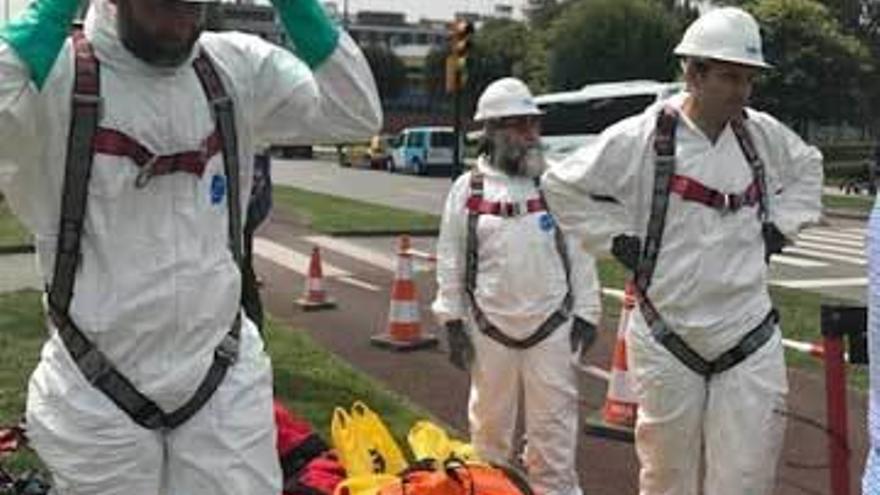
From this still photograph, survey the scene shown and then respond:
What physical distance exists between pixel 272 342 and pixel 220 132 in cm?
753

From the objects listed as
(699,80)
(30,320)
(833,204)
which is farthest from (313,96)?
(833,204)

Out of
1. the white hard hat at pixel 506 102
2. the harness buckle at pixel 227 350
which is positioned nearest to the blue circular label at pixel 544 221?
the white hard hat at pixel 506 102

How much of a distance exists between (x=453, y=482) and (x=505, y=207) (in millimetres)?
2052

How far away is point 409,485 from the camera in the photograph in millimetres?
4785

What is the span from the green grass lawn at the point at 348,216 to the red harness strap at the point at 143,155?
1831cm

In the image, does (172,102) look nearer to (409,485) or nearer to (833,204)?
(409,485)

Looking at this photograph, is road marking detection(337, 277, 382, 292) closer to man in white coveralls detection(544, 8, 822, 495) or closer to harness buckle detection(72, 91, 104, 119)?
man in white coveralls detection(544, 8, 822, 495)

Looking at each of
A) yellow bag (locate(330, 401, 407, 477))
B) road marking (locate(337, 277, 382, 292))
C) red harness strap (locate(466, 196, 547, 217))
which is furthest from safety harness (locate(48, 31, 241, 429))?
road marking (locate(337, 277, 382, 292))

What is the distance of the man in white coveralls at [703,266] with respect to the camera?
5160 mm

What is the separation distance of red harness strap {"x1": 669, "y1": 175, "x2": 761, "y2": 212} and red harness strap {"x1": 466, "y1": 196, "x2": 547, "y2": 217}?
4.63ft

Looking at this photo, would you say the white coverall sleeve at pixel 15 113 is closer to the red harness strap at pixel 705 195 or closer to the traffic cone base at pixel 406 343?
the red harness strap at pixel 705 195

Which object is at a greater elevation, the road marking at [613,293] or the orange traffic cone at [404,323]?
the orange traffic cone at [404,323]

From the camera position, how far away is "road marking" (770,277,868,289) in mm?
17062

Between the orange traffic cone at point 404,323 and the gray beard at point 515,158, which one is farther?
the orange traffic cone at point 404,323
